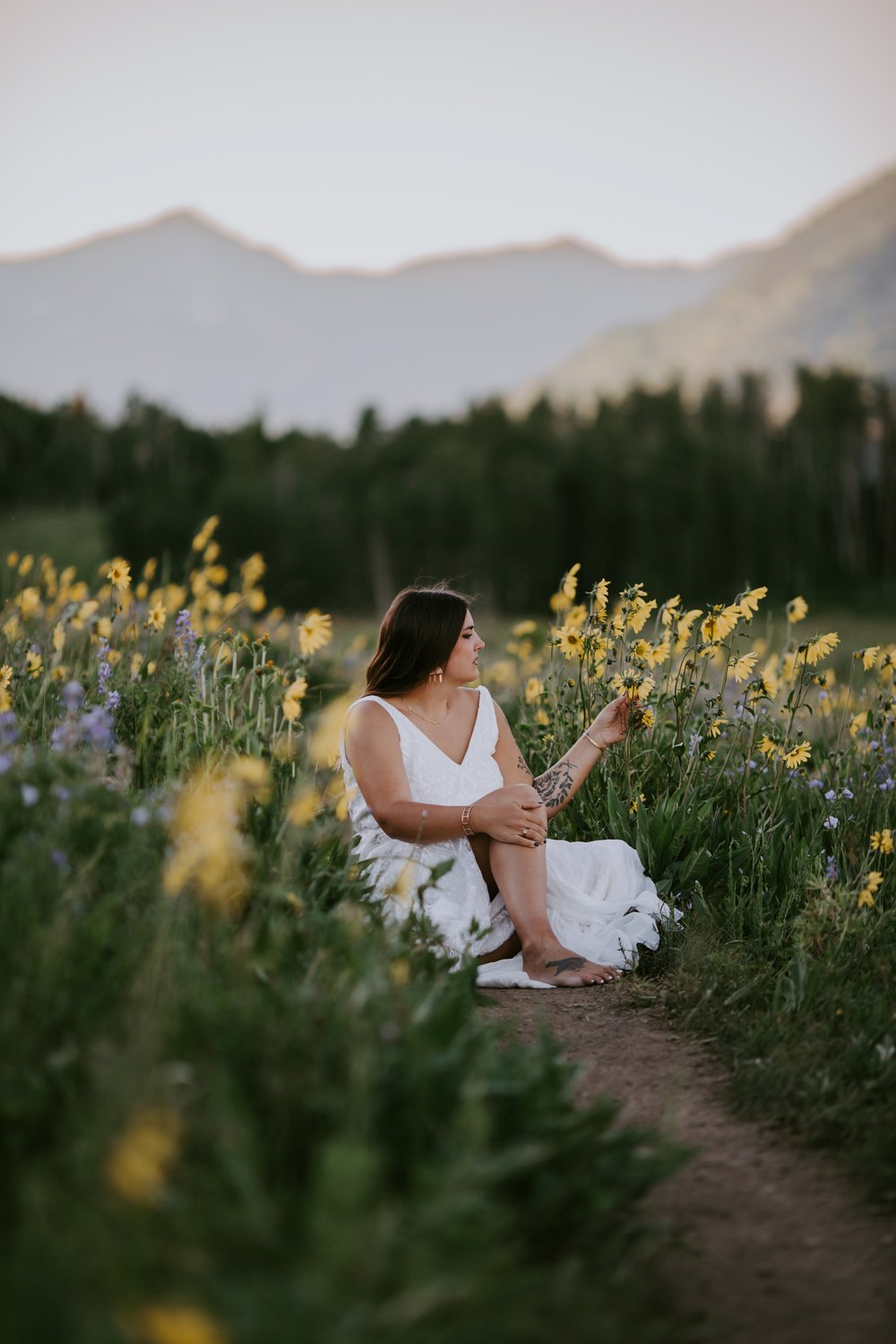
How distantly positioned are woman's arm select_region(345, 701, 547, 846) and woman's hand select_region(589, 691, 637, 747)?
0.54 metres

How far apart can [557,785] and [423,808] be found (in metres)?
0.79

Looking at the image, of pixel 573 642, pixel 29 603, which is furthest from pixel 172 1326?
pixel 29 603

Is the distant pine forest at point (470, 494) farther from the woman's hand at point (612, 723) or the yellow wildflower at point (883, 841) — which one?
the yellow wildflower at point (883, 841)

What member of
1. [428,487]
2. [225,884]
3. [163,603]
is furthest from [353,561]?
[225,884]

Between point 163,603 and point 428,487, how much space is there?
40.3 metres

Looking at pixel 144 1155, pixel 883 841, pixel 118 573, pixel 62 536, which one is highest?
pixel 62 536

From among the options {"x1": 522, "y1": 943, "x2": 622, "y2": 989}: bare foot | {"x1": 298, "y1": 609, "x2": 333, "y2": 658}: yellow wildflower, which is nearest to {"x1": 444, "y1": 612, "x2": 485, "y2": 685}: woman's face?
{"x1": 298, "y1": 609, "x2": 333, "y2": 658}: yellow wildflower

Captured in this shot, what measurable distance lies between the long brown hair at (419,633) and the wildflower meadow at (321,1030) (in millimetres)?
491

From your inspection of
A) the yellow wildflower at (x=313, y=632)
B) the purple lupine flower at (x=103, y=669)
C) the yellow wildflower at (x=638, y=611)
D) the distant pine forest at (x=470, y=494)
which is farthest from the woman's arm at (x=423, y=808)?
the distant pine forest at (x=470, y=494)

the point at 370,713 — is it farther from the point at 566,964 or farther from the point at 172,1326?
the point at 172,1326

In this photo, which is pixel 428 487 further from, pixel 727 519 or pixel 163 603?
pixel 163 603

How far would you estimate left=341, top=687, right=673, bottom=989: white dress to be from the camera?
4.34m

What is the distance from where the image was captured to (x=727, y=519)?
50.1 m

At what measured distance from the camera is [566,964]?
425 cm
